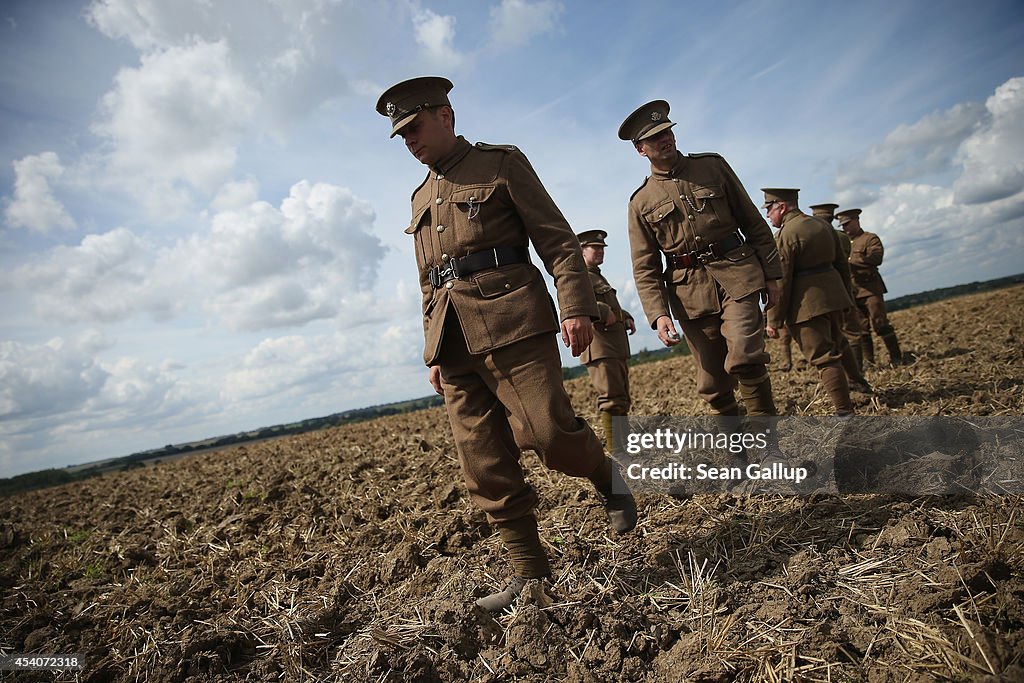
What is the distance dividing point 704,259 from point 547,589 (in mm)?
2590

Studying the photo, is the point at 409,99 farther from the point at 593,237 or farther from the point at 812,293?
the point at 812,293

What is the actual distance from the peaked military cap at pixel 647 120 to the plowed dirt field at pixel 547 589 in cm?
256

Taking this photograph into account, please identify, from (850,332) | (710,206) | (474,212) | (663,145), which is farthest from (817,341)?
(474,212)

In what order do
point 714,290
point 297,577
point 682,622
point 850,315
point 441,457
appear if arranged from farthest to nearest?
point 850,315 < point 441,457 < point 714,290 < point 297,577 < point 682,622

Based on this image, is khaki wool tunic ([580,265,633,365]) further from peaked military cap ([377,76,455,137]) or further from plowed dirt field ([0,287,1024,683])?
peaked military cap ([377,76,455,137])

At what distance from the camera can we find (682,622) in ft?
8.36

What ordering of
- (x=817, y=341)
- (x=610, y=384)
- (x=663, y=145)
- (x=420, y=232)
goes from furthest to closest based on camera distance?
1. (x=610, y=384)
2. (x=817, y=341)
3. (x=663, y=145)
4. (x=420, y=232)

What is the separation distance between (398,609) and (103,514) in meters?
5.06

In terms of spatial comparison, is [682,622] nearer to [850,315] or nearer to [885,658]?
[885,658]

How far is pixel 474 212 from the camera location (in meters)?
2.93

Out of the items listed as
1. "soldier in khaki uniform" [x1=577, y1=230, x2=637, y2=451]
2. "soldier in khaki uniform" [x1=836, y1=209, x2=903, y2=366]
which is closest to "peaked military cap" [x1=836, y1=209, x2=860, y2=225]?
"soldier in khaki uniform" [x1=836, y1=209, x2=903, y2=366]

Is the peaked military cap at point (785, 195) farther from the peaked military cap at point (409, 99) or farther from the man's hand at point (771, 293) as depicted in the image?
the peaked military cap at point (409, 99)

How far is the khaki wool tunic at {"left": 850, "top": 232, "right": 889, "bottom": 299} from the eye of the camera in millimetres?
9531

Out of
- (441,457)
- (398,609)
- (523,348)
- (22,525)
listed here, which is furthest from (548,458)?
(22,525)
